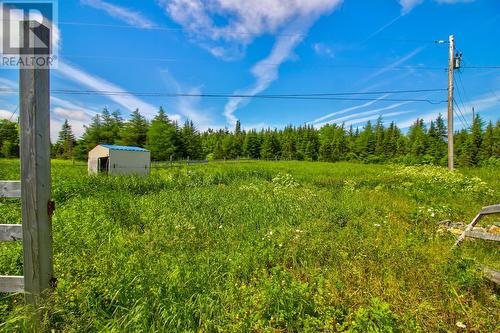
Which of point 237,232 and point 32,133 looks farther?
point 237,232

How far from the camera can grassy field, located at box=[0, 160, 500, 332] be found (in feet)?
7.92

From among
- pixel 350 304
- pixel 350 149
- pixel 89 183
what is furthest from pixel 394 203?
pixel 350 149

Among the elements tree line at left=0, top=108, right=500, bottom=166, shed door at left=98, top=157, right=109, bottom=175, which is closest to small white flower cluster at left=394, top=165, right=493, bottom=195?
shed door at left=98, top=157, right=109, bottom=175

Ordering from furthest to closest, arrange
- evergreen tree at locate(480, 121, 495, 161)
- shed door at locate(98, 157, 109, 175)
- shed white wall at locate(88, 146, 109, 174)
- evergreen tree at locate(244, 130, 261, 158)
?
evergreen tree at locate(244, 130, 261, 158), evergreen tree at locate(480, 121, 495, 161), shed door at locate(98, 157, 109, 175), shed white wall at locate(88, 146, 109, 174)

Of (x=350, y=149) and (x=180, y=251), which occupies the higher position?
(x=350, y=149)

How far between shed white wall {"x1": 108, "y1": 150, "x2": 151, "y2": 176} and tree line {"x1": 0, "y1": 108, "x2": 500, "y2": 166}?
2516cm

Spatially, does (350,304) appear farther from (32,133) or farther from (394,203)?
(394,203)

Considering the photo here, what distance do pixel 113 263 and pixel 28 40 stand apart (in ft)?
8.81

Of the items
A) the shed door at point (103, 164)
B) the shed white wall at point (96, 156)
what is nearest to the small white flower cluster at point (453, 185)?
the shed white wall at point (96, 156)

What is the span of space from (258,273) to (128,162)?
734 inches

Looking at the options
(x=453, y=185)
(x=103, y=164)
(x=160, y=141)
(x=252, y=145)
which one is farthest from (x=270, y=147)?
(x=453, y=185)

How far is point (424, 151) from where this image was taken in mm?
49844

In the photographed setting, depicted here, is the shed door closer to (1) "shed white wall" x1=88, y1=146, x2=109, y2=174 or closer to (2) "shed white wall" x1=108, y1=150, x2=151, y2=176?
(1) "shed white wall" x1=88, y1=146, x2=109, y2=174

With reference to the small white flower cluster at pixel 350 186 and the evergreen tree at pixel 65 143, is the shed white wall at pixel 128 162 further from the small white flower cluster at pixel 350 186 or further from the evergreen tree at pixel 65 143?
the evergreen tree at pixel 65 143
